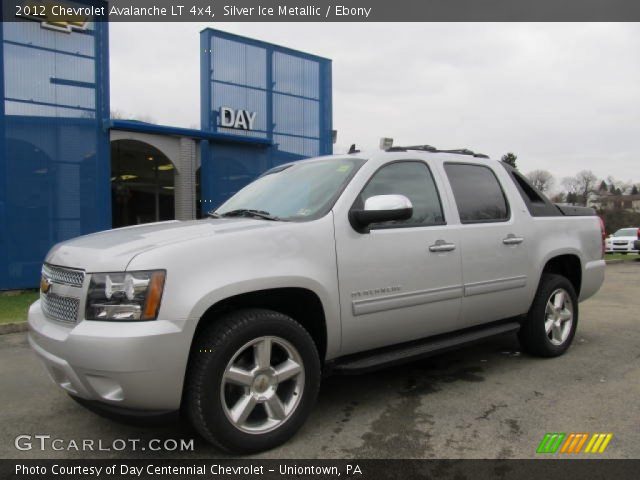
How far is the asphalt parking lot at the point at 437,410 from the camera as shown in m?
3.02

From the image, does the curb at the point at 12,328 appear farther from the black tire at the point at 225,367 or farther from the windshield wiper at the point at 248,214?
the black tire at the point at 225,367

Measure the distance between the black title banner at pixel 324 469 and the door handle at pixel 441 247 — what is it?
1441 millimetres

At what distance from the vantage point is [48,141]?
9.72 m

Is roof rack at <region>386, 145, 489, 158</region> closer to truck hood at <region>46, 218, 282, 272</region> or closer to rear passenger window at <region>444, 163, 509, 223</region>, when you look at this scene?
rear passenger window at <region>444, 163, 509, 223</region>

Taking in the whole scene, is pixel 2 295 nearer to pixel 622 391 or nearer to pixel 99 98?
pixel 99 98

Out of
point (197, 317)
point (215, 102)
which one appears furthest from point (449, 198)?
point (215, 102)

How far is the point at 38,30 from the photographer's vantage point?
9.55 m

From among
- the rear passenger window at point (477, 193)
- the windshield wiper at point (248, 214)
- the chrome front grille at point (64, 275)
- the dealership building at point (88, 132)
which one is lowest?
the chrome front grille at point (64, 275)

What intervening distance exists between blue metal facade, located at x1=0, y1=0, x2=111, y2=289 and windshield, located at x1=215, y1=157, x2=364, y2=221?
23.0 ft

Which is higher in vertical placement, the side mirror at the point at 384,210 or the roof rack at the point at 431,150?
the roof rack at the point at 431,150

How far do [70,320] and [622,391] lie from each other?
12.8ft

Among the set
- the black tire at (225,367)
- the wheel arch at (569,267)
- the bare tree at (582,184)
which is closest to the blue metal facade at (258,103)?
the wheel arch at (569,267)

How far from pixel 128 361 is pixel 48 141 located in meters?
8.67

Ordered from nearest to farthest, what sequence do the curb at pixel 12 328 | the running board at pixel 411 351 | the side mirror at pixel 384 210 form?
1. the side mirror at pixel 384 210
2. the running board at pixel 411 351
3. the curb at pixel 12 328
